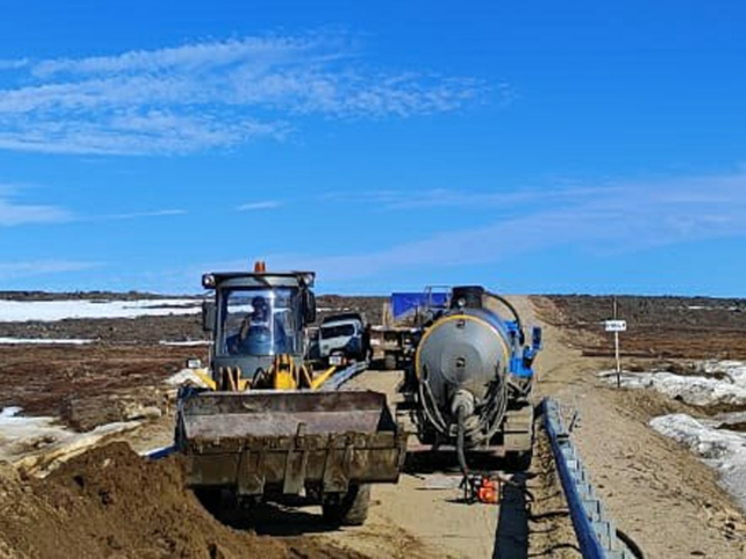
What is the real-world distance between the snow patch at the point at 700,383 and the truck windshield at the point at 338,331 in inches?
320

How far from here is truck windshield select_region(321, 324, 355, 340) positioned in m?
39.6

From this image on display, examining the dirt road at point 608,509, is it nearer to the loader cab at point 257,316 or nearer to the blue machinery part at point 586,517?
the blue machinery part at point 586,517

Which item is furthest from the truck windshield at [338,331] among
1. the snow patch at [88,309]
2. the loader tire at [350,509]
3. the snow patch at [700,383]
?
the snow patch at [88,309]

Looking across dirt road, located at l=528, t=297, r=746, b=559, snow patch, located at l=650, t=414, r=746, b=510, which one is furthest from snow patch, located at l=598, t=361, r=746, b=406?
snow patch, located at l=650, t=414, r=746, b=510

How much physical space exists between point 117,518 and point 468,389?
27.5 ft

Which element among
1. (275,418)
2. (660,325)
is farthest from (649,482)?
(660,325)

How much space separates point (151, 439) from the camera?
70.6 feet

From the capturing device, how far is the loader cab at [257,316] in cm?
1407

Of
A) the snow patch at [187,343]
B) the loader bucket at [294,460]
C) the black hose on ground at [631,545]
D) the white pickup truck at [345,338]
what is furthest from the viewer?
the snow patch at [187,343]

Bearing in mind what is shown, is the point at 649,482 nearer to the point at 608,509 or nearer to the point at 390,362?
the point at 608,509

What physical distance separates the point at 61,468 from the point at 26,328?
70.1m

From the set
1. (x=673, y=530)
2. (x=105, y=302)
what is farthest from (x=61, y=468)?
(x=105, y=302)

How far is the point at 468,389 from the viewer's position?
17422mm

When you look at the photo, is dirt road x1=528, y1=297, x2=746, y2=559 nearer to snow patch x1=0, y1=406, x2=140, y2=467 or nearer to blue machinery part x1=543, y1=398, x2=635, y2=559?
blue machinery part x1=543, y1=398, x2=635, y2=559
